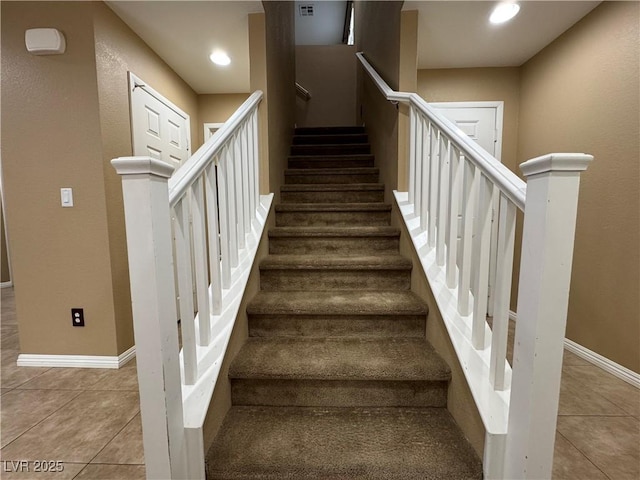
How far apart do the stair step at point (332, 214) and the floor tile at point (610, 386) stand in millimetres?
1589

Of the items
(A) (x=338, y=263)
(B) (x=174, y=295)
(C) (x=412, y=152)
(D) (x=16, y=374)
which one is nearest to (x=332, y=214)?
(A) (x=338, y=263)

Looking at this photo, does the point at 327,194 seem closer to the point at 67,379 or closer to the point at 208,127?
the point at 208,127

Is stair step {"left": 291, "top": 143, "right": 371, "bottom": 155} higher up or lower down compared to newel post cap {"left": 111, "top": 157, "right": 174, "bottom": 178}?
higher up

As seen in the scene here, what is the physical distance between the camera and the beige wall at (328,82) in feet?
15.8

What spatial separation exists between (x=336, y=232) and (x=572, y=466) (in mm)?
1617

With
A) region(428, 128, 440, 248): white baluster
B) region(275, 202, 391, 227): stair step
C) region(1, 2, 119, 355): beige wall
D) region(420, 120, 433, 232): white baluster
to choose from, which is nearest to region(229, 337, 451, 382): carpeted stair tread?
region(428, 128, 440, 248): white baluster

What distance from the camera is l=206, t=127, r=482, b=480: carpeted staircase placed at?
3.49 ft

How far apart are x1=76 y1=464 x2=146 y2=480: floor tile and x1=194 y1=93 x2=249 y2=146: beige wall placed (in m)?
3.08

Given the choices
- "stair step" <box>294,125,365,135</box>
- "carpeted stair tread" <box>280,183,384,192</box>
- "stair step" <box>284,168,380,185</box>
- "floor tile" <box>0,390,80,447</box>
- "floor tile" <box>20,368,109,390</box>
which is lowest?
"floor tile" <box>20,368,109,390</box>

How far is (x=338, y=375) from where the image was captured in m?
1.32

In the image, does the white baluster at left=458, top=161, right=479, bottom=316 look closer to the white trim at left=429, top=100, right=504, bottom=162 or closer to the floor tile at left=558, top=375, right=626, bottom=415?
the floor tile at left=558, top=375, right=626, bottom=415

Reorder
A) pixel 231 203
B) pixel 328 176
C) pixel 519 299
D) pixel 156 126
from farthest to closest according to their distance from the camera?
pixel 328 176 < pixel 156 126 < pixel 231 203 < pixel 519 299

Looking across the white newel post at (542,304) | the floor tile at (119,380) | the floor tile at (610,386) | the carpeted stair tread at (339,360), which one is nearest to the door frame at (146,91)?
the floor tile at (119,380)

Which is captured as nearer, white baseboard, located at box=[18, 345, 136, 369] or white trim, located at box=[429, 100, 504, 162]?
white baseboard, located at box=[18, 345, 136, 369]
